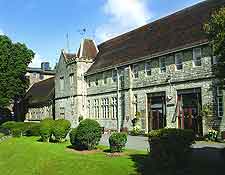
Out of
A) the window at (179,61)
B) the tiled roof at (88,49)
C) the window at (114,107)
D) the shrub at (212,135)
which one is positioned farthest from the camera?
the tiled roof at (88,49)

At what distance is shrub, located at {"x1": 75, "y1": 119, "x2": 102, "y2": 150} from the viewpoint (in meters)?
24.3

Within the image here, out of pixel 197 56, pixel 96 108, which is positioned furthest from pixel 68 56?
pixel 197 56

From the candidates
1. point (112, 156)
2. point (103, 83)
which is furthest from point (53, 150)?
point (103, 83)

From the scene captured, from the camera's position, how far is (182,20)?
37219 millimetres

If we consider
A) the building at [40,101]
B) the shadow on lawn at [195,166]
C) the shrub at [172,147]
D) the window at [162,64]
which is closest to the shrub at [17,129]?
the window at [162,64]

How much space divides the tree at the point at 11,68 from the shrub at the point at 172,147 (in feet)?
138

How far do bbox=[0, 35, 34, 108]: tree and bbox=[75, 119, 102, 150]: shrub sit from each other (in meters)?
33.8

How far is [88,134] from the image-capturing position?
24.2 metres

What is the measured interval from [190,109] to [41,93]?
133 ft

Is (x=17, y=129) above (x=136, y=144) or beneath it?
above

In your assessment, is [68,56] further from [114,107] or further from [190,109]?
[190,109]

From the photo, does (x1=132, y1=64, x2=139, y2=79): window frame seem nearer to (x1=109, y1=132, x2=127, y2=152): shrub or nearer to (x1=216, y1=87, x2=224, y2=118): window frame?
(x1=216, y1=87, x2=224, y2=118): window frame

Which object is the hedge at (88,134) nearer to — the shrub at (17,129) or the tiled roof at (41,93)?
the shrub at (17,129)

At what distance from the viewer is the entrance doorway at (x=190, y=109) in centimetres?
3085
